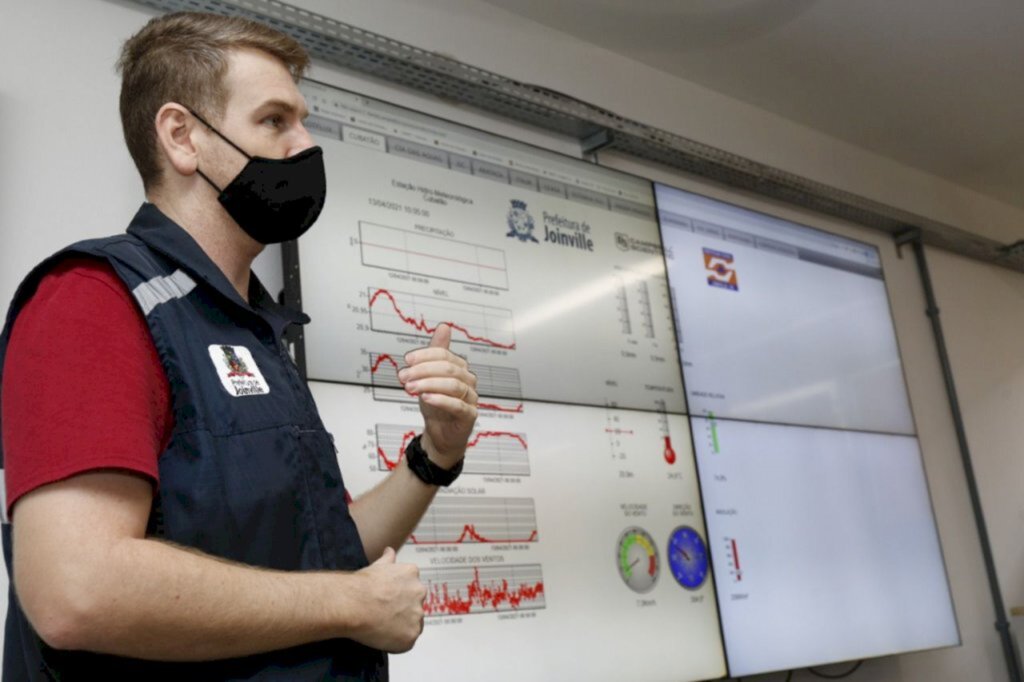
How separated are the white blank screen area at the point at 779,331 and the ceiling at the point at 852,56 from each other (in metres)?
0.51

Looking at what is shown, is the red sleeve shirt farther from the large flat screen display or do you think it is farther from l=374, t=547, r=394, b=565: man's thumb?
the large flat screen display

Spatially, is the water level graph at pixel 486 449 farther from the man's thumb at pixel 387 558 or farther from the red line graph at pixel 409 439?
the man's thumb at pixel 387 558

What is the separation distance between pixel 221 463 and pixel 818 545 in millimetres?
2334

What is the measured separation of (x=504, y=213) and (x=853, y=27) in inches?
56.6

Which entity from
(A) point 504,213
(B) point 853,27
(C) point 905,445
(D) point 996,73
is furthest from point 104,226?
(D) point 996,73

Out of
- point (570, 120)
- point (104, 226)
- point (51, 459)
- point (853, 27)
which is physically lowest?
point (51, 459)

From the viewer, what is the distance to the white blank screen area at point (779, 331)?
2.93 m

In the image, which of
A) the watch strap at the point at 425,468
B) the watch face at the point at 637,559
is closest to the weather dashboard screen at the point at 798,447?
the watch face at the point at 637,559

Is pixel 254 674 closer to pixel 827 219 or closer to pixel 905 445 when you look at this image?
pixel 905 445

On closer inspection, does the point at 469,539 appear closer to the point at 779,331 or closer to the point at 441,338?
the point at 441,338

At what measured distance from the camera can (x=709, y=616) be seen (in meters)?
2.62

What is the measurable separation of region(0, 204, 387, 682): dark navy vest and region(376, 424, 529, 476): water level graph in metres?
1.01

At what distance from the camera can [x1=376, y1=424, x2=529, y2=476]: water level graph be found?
7.07ft

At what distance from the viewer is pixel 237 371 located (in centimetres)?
106
